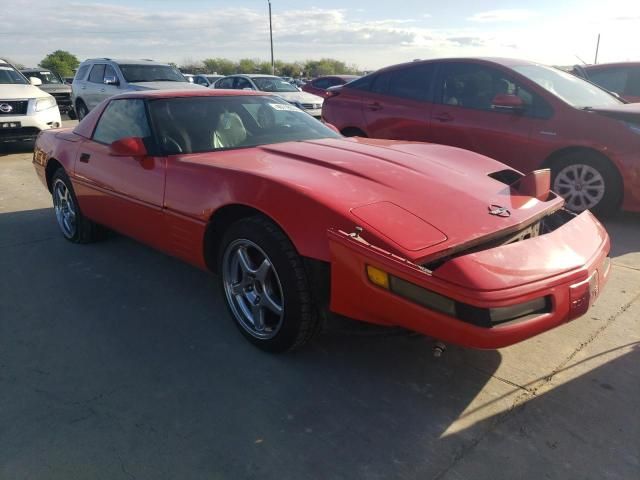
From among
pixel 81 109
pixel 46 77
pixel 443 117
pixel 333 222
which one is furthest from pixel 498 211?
pixel 46 77

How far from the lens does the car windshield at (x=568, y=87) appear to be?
5055 mm

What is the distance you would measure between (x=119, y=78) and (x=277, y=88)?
4200 mm

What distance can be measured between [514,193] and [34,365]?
2649 millimetres

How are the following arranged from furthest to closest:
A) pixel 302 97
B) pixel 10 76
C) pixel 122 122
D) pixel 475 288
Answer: pixel 302 97 < pixel 10 76 < pixel 122 122 < pixel 475 288

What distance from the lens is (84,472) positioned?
1.91 metres

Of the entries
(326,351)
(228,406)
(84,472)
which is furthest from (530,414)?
(84,472)

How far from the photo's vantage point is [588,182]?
478cm

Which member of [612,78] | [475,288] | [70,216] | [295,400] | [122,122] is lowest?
[295,400]

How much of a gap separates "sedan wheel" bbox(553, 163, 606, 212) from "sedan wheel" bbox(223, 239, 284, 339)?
3443 millimetres

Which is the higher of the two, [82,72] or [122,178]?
[82,72]

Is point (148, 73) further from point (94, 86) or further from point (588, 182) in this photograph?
point (588, 182)

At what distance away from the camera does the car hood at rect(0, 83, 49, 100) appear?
902 cm

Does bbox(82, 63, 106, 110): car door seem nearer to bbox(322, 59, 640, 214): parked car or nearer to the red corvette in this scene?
bbox(322, 59, 640, 214): parked car

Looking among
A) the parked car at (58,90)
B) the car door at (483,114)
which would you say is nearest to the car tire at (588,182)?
the car door at (483,114)
